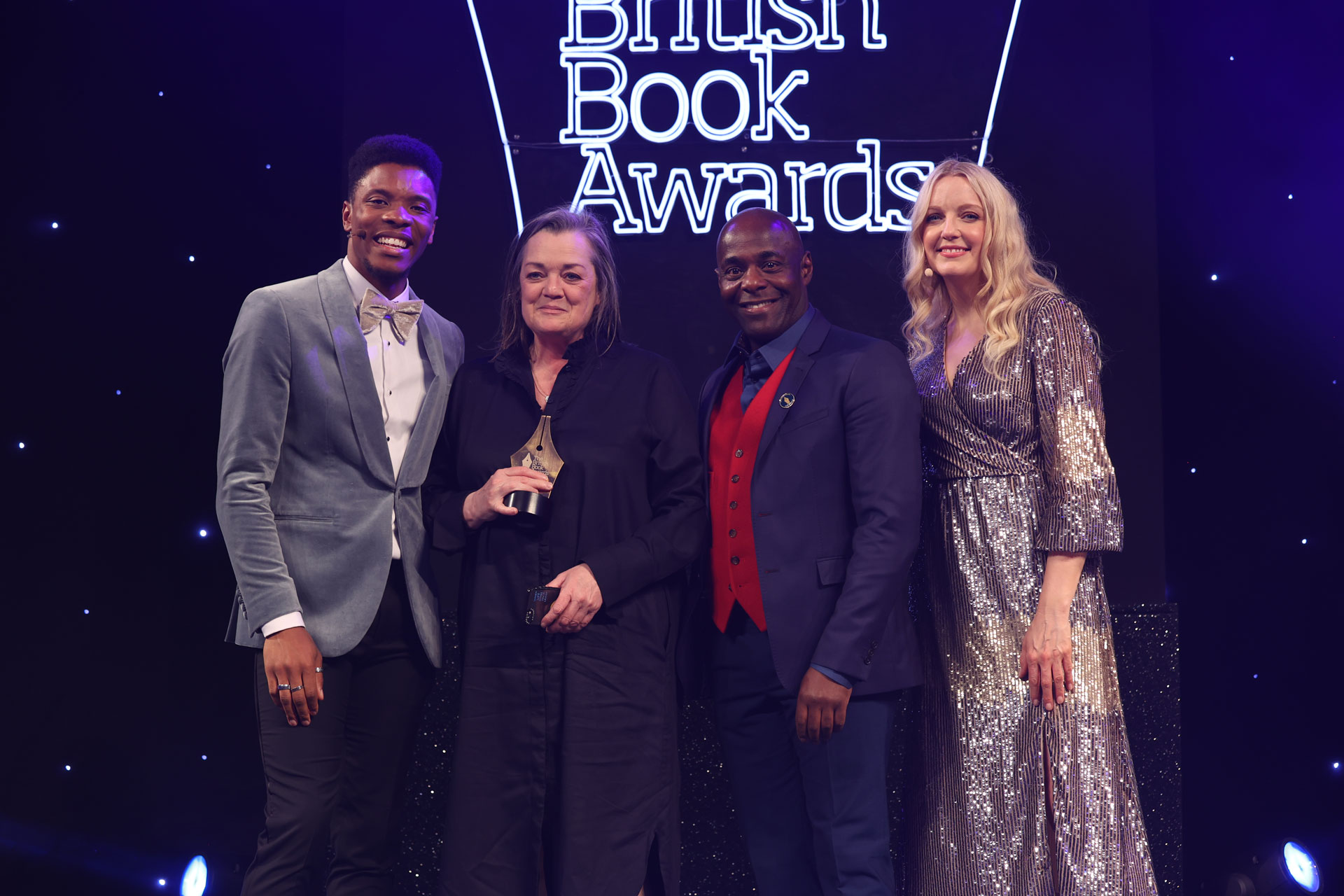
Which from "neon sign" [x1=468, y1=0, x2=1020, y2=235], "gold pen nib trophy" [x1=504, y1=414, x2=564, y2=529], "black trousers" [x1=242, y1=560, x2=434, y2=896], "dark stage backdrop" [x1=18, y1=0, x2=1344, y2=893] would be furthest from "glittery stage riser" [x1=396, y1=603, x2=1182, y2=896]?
"neon sign" [x1=468, y1=0, x2=1020, y2=235]

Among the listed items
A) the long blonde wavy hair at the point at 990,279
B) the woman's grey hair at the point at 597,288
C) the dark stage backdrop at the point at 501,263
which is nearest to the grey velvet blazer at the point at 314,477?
the woman's grey hair at the point at 597,288

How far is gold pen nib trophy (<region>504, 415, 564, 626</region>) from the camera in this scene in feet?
6.64

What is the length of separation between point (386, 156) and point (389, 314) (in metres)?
0.38

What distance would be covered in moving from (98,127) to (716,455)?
2.14 meters

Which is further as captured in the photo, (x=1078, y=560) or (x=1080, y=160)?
(x=1080, y=160)

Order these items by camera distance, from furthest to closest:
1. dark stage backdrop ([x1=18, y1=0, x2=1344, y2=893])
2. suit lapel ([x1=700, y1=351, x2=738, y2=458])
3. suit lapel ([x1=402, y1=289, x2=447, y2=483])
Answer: dark stage backdrop ([x1=18, y1=0, x2=1344, y2=893]), suit lapel ([x1=700, y1=351, x2=738, y2=458]), suit lapel ([x1=402, y1=289, x2=447, y2=483])

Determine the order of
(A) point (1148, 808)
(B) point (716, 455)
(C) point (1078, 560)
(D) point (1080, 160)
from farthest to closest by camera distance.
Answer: (D) point (1080, 160)
(A) point (1148, 808)
(B) point (716, 455)
(C) point (1078, 560)

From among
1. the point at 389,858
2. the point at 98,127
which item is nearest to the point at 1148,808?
the point at 389,858

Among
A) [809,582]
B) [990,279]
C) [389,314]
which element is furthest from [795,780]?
[389,314]

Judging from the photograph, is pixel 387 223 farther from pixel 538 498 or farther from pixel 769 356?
pixel 769 356

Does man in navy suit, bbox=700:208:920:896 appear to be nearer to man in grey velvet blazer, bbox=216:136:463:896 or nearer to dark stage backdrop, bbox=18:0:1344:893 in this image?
man in grey velvet blazer, bbox=216:136:463:896

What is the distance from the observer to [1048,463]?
7.11 ft

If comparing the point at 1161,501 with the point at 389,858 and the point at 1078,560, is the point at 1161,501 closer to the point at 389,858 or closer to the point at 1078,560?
the point at 1078,560

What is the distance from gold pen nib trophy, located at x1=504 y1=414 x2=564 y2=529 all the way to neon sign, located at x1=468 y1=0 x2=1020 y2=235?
4.46ft
